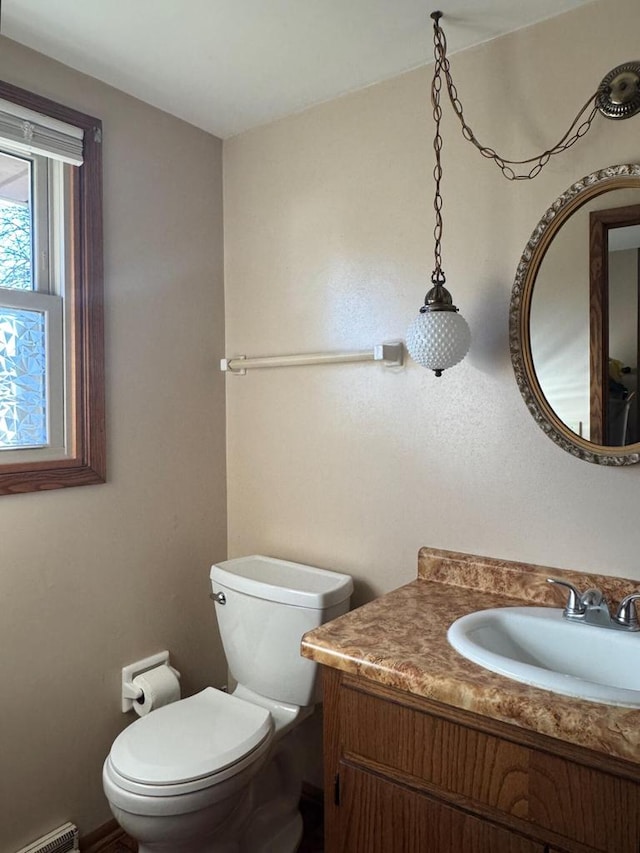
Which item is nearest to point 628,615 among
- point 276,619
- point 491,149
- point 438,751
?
point 438,751

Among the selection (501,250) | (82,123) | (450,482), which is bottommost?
(450,482)

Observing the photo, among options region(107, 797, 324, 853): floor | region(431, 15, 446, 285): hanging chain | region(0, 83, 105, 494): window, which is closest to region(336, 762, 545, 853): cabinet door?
region(107, 797, 324, 853): floor

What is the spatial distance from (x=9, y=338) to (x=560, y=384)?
1447 millimetres

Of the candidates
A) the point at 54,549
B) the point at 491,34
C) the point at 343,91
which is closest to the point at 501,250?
the point at 491,34

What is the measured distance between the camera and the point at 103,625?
5.88ft

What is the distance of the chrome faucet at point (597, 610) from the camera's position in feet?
4.21

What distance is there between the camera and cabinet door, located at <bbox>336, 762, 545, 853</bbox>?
1.05 meters

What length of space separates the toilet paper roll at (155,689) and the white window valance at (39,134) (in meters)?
1.54

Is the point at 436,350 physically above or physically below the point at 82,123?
below

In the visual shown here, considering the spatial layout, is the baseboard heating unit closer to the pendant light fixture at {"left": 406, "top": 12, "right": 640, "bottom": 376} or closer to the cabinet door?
the cabinet door

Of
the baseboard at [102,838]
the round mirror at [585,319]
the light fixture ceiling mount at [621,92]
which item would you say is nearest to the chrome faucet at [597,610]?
the round mirror at [585,319]

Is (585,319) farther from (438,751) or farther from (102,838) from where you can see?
(102,838)

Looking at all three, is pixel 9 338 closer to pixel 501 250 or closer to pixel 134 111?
pixel 134 111

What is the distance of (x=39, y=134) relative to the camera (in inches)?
62.4
